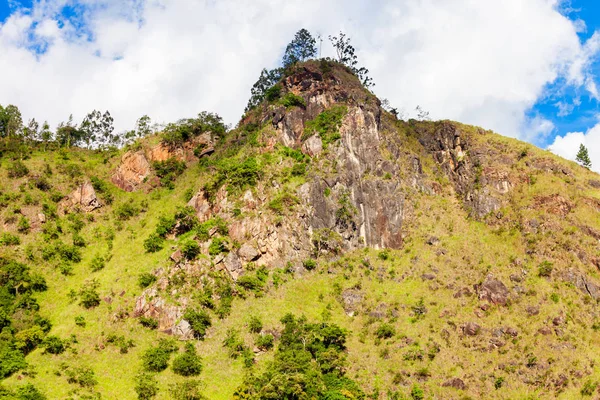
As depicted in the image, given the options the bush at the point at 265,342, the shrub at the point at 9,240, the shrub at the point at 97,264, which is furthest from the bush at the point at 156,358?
the shrub at the point at 9,240

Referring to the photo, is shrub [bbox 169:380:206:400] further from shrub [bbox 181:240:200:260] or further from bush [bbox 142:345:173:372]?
shrub [bbox 181:240:200:260]

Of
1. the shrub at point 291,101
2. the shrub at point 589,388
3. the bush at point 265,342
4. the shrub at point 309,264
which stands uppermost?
the shrub at point 291,101

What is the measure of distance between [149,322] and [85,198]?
38234mm

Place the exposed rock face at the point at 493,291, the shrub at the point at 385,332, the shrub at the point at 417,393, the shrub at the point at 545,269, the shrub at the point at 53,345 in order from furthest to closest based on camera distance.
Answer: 1. the shrub at the point at 545,269
2. the exposed rock face at the point at 493,291
3. the shrub at the point at 385,332
4. the shrub at the point at 53,345
5. the shrub at the point at 417,393

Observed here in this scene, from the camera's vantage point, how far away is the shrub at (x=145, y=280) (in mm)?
76062

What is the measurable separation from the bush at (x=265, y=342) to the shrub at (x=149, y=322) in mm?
15518

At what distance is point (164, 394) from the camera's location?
61.3 m

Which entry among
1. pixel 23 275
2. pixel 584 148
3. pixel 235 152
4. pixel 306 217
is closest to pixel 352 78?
pixel 235 152

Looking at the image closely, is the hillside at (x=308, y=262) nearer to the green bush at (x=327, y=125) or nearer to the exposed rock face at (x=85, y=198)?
the exposed rock face at (x=85, y=198)

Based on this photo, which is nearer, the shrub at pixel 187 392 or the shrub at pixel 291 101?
the shrub at pixel 187 392

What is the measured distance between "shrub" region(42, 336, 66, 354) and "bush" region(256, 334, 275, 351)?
2685cm

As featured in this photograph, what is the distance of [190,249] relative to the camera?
77750 millimetres

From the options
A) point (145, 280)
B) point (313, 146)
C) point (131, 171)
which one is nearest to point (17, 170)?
point (131, 171)

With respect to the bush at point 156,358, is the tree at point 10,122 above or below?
above
